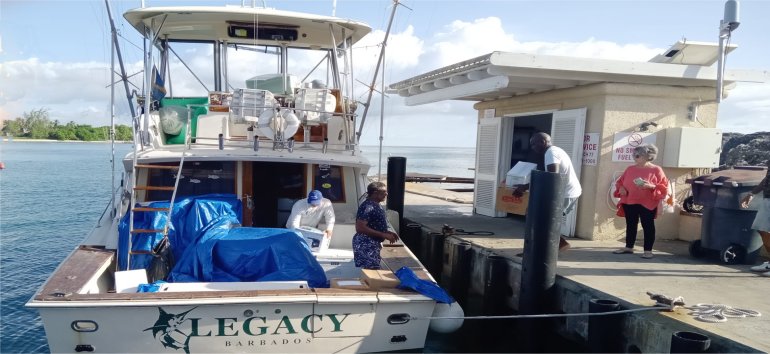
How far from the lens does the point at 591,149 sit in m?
7.35

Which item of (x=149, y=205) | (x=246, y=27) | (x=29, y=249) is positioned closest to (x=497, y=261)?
(x=149, y=205)

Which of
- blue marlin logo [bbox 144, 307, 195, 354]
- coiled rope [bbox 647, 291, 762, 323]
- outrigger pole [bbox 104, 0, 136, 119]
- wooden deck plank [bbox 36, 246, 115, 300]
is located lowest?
blue marlin logo [bbox 144, 307, 195, 354]

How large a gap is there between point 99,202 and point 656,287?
1979 centimetres

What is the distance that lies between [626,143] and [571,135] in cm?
79

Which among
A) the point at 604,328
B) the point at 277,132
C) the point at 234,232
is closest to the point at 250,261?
the point at 234,232

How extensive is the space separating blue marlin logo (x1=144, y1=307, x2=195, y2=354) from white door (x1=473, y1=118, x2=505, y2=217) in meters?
6.89

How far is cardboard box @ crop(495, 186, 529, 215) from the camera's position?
8703 millimetres

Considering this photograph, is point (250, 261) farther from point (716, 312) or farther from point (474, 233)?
point (474, 233)

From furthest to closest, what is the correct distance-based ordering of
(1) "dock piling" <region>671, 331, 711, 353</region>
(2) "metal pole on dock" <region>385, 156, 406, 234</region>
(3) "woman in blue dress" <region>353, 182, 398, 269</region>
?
(2) "metal pole on dock" <region>385, 156, 406, 234</region>
(3) "woman in blue dress" <region>353, 182, 398, 269</region>
(1) "dock piling" <region>671, 331, 711, 353</region>

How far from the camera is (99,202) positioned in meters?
19.4

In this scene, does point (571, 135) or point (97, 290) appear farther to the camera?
point (571, 135)

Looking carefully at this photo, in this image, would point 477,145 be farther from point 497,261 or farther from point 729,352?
point 729,352

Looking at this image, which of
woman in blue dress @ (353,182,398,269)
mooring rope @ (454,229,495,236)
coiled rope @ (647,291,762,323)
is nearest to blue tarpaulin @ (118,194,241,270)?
woman in blue dress @ (353,182,398,269)

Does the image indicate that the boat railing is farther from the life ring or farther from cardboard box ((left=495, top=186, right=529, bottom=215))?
cardboard box ((left=495, top=186, right=529, bottom=215))
